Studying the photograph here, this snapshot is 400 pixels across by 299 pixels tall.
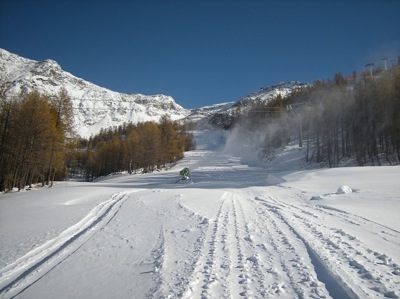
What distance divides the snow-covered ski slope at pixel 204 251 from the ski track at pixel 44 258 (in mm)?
23

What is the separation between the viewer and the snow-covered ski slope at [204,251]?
3.92 metres

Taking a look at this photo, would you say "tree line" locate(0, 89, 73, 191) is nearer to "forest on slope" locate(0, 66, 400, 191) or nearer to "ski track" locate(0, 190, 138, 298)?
"forest on slope" locate(0, 66, 400, 191)

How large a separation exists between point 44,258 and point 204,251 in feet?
10.7

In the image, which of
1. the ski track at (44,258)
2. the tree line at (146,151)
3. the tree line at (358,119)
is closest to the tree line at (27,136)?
the tree line at (146,151)

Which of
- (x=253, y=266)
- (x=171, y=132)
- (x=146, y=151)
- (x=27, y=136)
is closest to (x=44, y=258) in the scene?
(x=253, y=266)

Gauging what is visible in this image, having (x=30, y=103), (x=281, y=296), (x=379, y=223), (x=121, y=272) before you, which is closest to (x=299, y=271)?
(x=281, y=296)

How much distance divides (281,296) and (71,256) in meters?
4.17

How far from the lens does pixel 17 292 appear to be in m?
4.02

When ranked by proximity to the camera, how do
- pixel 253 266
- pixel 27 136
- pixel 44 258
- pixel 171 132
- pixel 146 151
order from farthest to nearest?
pixel 171 132 < pixel 146 151 < pixel 27 136 < pixel 44 258 < pixel 253 266

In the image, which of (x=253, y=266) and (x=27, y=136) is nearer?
(x=253, y=266)

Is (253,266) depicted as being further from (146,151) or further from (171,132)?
(171,132)

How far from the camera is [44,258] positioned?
537 cm

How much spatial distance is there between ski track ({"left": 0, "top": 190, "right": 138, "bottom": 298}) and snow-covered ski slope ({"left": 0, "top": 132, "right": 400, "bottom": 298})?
0.08 feet

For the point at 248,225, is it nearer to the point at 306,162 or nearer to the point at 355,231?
the point at 355,231
